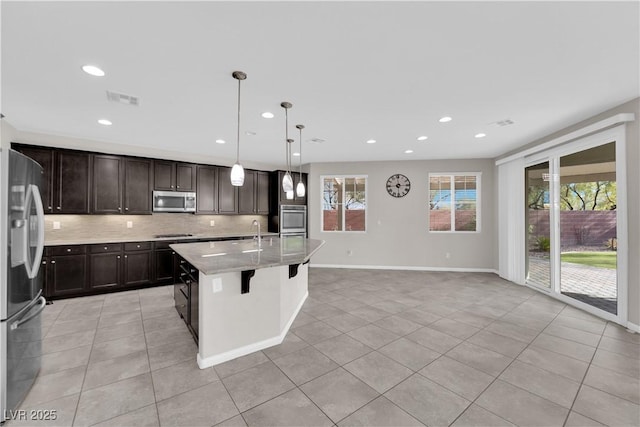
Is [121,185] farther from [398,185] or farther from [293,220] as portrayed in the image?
[398,185]

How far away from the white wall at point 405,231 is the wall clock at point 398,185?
0.10 m

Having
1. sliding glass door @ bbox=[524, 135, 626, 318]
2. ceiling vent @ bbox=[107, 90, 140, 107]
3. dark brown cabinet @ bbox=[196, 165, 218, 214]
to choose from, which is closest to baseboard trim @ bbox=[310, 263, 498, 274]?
sliding glass door @ bbox=[524, 135, 626, 318]

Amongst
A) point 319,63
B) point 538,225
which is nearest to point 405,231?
point 538,225

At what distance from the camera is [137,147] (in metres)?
4.82

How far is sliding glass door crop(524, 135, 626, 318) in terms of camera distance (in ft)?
10.9

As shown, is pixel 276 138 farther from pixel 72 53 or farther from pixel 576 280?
pixel 576 280

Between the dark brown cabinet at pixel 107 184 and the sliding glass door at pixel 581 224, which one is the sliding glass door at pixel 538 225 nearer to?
the sliding glass door at pixel 581 224

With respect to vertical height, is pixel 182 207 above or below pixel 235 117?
below

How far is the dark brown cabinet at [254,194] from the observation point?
242 inches

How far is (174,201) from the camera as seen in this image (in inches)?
203

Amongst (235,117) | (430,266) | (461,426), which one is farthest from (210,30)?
(430,266)

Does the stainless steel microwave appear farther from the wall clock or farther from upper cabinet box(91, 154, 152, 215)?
the wall clock

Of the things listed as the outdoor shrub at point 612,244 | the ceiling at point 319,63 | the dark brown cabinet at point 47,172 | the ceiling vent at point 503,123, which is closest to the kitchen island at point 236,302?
the ceiling at point 319,63

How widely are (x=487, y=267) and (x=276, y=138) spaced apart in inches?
210
